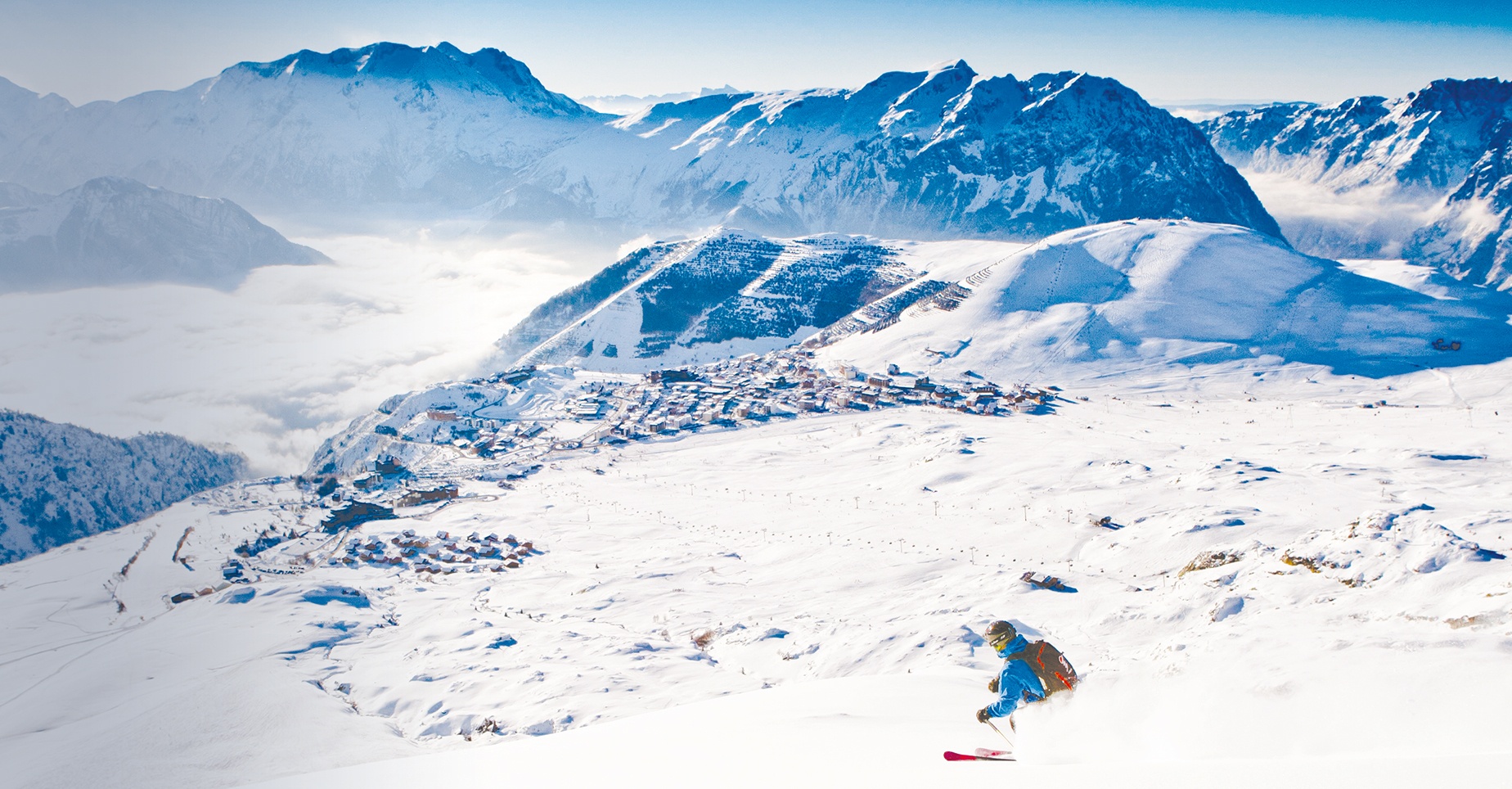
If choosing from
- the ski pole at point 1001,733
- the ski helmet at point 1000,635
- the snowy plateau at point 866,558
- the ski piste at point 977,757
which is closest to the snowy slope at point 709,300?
the snowy plateau at point 866,558

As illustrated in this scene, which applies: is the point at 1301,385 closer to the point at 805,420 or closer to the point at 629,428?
the point at 805,420

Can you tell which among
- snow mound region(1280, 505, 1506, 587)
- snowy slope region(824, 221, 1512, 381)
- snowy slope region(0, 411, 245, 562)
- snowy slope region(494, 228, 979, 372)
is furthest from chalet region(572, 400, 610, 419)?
snow mound region(1280, 505, 1506, 587)

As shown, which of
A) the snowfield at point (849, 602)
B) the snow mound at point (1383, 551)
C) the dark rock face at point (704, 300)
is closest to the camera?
the snowfield at point (849, 602)

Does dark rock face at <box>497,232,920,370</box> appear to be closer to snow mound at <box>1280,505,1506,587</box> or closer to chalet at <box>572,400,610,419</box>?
chalet at <box>572,400,610,419</box>

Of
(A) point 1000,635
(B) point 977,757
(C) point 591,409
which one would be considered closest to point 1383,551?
(A) point 1000,635

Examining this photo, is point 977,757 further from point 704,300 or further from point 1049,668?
point 704,300

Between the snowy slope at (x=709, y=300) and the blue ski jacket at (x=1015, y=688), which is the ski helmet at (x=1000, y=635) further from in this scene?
the snowy slope at (x=709, y=300)

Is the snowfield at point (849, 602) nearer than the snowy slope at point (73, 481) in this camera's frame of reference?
Yes

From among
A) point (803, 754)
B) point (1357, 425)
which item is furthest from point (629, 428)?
point (803, 754)
